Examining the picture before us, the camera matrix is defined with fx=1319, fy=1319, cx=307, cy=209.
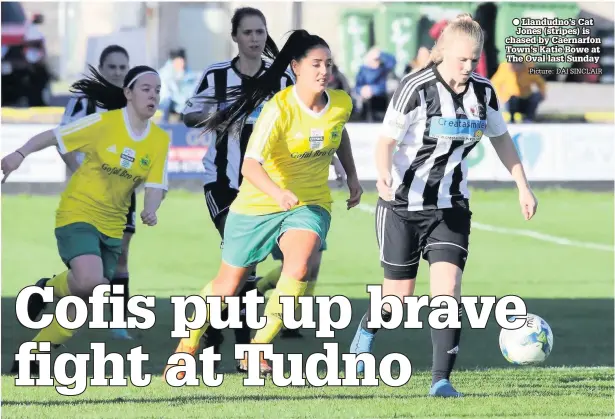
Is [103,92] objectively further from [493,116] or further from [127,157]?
[493,116]

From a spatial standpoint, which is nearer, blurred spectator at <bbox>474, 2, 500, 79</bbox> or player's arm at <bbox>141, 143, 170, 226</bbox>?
player's arm at <bbox>141, 143, 170, 226</bbox>

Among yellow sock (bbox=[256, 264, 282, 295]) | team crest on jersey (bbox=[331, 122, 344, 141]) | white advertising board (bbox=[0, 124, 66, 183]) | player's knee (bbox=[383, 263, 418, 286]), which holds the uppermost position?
team crest on jersey (bbox=[331, 122, 344, 141])

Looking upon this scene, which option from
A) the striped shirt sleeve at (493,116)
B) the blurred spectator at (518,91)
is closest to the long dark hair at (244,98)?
the striped shirt sleeve at (493,116)

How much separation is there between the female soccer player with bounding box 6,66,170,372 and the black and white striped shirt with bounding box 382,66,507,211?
1.68 m

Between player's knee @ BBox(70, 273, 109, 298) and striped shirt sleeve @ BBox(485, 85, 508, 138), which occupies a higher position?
striped shirt sleeve @ BBox(485, 85, 508, 138)

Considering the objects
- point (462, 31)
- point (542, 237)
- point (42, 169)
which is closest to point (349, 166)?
point (462, 31)

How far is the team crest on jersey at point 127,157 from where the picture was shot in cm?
826

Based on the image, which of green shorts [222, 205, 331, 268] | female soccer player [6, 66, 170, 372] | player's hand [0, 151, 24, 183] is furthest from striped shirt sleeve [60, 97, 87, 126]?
green shorts [222, 205, 331, 268]

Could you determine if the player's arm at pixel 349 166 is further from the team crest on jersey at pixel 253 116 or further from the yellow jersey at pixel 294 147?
Result: the team crest on jersey at pixel 253 116

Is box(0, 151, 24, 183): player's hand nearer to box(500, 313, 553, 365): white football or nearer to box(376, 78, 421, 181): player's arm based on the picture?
box(376, 78, 421, 181): player's arm

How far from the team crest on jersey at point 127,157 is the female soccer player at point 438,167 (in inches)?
65.9

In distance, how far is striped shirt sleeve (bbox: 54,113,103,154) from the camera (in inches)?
318

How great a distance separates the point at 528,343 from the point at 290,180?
1713 millimetres

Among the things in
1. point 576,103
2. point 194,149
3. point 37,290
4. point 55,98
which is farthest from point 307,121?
point 55,98
